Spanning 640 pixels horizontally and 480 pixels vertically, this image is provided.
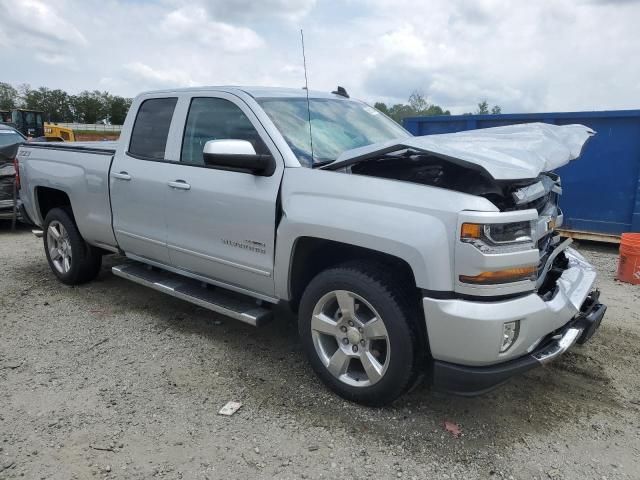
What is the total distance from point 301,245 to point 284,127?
2.80 feet

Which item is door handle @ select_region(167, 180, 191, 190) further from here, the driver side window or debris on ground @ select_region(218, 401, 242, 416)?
debris on ground @ select_region(218, 401, 242, 416)

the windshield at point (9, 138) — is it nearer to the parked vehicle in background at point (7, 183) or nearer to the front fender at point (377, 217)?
the parked vehicle in background at point (7, 183)

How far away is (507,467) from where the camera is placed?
8.59 ft

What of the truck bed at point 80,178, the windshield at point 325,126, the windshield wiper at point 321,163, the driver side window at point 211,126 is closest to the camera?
the windshield wiper at point 321,163

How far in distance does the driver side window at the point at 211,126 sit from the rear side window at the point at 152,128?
261mm

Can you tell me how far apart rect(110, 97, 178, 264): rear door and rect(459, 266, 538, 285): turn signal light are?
8.08ft

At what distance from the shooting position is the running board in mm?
3539

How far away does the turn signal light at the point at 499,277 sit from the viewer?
2.53m

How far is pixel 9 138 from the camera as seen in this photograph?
31.2 feet

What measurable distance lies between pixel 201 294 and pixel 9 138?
769 centimetres

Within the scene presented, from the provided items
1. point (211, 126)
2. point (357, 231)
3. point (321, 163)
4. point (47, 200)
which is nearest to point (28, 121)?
point (47, 200)

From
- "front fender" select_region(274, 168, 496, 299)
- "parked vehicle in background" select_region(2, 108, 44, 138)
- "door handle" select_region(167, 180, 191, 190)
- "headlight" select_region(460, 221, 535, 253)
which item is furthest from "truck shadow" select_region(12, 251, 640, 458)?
"parked vehicle in background" select_region(2, 108, 44, 138)

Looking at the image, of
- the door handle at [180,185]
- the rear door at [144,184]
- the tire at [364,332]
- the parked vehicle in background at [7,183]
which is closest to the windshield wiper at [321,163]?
the tire at [364,332]

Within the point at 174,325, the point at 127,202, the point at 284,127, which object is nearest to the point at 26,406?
the point at 174,325
